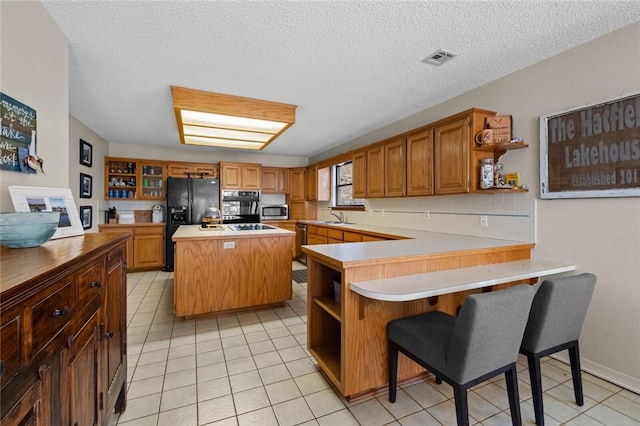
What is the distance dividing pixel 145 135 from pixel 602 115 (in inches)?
224

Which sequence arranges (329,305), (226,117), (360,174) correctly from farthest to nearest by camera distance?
(360,174) < (226,117) < (329,305)

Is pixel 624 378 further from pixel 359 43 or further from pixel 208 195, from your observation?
pixel 208 195

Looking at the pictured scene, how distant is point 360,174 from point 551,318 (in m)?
3.19

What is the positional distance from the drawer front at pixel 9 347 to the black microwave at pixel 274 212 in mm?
5569

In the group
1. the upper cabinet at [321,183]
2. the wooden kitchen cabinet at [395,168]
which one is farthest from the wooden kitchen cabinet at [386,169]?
the upper cabinet at [321,183]

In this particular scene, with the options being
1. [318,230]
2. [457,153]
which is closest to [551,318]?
[457,153]

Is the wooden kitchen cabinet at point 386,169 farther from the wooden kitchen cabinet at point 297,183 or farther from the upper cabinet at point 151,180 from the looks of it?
the upper cabinet at point 151,180

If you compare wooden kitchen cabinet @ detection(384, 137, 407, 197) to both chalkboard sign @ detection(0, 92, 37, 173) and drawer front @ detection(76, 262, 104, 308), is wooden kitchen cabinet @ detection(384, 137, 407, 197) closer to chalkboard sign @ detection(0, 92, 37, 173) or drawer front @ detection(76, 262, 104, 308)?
drawer front @ detection(76, 262, 104, 308)

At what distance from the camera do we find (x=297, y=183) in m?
6.55

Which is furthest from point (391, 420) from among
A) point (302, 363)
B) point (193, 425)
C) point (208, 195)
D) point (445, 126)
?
point (208, 195)

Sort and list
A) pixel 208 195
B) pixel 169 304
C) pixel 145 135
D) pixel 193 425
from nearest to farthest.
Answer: pixel 193 425, pixel 169 304, pixel 145 135, pixel 208 195

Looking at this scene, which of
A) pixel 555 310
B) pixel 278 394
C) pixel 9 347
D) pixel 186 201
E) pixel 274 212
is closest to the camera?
pixel 9 347

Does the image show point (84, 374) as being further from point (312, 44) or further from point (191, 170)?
point (191, 170)

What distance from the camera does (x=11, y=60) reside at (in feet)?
4.60
